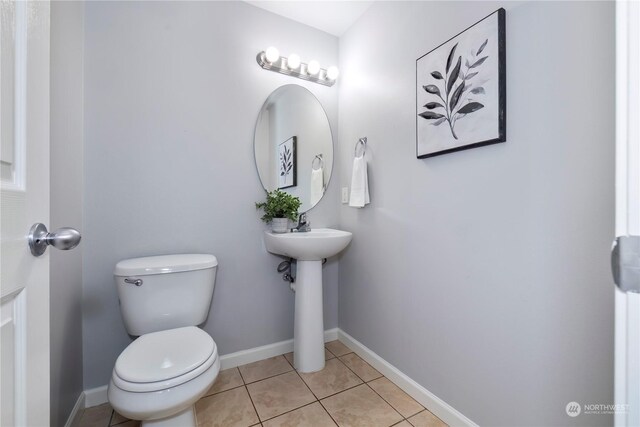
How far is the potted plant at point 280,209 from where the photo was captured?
1.76 m

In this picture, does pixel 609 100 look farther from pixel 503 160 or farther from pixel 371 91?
pixel 371 91

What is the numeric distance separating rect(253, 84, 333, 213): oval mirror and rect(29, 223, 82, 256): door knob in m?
1.31

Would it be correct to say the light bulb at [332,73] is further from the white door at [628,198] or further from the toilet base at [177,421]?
the toilet base at [177,421]

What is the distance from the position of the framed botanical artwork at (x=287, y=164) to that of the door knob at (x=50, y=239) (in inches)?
53.9

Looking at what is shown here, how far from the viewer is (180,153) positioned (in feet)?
5.24

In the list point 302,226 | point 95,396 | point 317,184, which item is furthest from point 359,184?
point 95,396

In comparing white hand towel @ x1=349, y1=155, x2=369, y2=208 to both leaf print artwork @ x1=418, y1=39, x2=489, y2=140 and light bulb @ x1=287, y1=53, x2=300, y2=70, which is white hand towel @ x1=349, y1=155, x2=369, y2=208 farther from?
light bulb @ x1=287, y1=53, x2=300, y2=70

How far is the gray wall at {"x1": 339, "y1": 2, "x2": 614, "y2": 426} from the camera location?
0.86 m

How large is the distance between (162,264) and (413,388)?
4.76ft

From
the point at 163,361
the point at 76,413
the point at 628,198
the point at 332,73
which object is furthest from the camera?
the point at 332,73

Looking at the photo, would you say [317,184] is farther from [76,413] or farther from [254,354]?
[76,413]

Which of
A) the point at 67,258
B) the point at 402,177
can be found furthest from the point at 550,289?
the point at 67,258

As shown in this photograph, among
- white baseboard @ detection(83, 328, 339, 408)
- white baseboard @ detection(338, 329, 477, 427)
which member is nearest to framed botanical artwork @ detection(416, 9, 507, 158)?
white baseboard @ detection(338, 329, 477, 427)

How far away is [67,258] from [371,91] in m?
1.83
